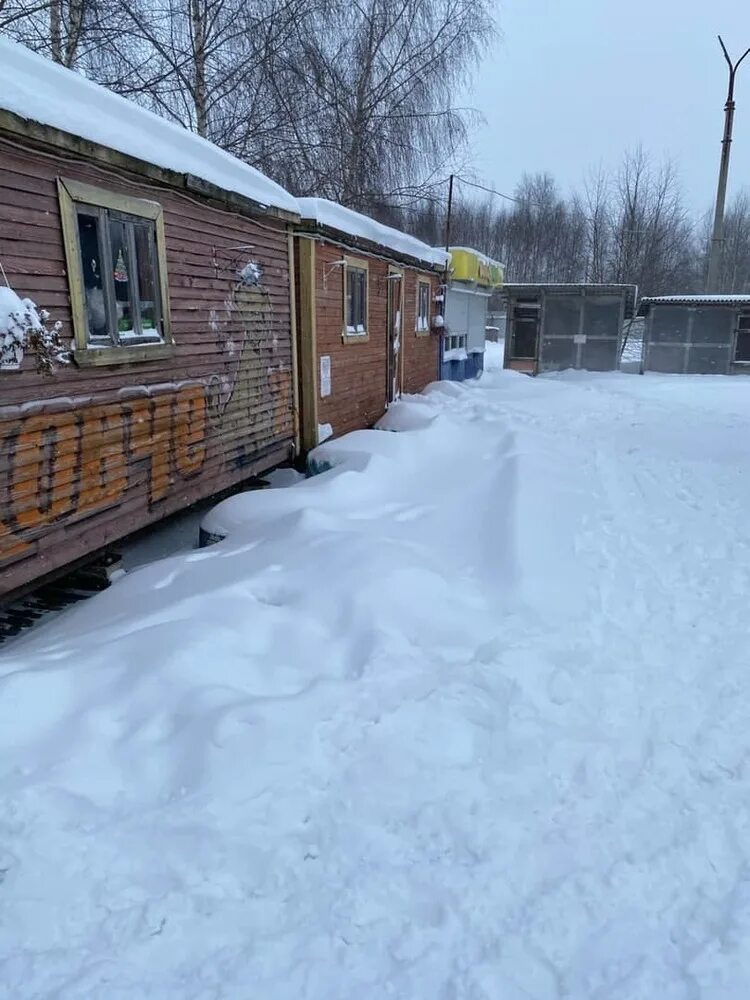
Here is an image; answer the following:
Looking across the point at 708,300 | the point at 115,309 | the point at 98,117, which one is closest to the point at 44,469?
the point at 115,309

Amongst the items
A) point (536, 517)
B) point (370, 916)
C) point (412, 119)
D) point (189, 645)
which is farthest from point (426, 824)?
point (412, 119)

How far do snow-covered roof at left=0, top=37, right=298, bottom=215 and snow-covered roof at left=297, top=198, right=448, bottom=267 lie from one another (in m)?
1.44

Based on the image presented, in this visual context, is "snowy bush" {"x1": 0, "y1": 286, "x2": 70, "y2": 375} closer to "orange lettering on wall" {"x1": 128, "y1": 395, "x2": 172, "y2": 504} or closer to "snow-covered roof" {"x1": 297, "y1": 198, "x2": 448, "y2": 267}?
"orange lettering on wall" {"x1": 128, "y1": 395, "x2": 172, "y2": 504}

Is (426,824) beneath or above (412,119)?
beneath

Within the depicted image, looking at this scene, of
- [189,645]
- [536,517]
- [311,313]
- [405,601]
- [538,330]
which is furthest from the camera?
[538,330]

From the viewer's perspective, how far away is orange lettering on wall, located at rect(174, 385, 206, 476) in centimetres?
557

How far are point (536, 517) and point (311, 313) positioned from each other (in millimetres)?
3885

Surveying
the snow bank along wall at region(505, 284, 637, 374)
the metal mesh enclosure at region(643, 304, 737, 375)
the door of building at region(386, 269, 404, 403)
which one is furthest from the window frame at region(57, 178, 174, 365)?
the metal mesh enclosure at region(643, 304, 737, 375)

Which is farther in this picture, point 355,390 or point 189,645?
point 355,390

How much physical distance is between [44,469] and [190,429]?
1.68 meters

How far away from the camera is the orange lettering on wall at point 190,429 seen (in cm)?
557

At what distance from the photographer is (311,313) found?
306 inches

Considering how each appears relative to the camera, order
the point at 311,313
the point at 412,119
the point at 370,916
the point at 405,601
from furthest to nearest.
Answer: the point at 412,119 → the point at 311,313 → the point at 405,601 → the point at 370,916

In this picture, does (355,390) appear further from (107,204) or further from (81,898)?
(81,898)
